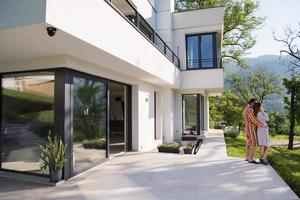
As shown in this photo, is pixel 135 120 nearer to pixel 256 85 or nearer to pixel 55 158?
pixel 55 158

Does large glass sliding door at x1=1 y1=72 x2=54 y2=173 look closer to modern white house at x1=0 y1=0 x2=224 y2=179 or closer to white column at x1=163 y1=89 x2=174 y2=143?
modern white house at x1=0 y1=0 x2=224 y2=179

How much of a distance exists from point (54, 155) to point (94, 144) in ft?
6.74

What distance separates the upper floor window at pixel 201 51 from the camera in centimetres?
1495

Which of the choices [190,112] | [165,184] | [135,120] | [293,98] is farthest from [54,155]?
[293,98]

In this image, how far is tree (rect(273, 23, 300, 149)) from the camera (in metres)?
16.7

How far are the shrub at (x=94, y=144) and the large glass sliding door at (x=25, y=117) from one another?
1218 mm

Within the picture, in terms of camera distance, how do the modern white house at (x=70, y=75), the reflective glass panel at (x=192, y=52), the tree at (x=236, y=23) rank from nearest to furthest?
the modern white house at (x=70, y=75)
the reflective glass panel at (x=192, y=52)
the tree at (x=236, y=23)

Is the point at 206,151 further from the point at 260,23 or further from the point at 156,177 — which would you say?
the point at 260,23

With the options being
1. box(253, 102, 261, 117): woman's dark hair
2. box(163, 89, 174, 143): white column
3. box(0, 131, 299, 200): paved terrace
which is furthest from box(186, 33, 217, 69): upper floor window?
box(0, 131, 299, 200): paved terrace

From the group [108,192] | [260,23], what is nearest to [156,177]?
[108,192]

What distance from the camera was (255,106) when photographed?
8.48m

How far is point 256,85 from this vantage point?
32688 mm

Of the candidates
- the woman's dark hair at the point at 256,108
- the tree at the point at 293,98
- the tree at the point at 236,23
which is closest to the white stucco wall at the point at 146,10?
the woman's dark hair at the point at 256,108

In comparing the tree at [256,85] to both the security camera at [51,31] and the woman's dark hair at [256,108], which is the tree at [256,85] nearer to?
the woman's dark hair at [256,108]
